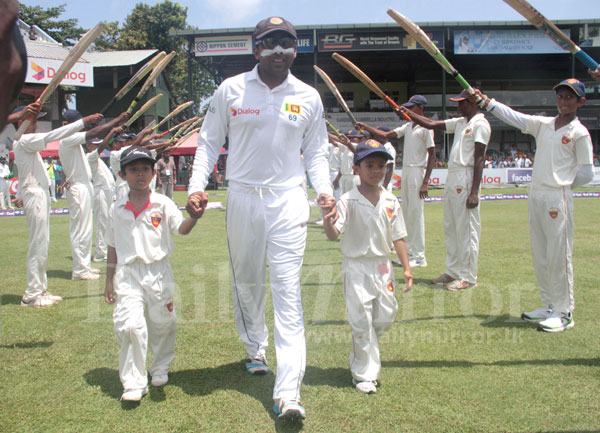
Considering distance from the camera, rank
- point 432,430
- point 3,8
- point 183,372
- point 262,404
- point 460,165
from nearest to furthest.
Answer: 1. point 3,8
2. point 432,430
3. point 262,404
4. point 183,372
5. point 460,165

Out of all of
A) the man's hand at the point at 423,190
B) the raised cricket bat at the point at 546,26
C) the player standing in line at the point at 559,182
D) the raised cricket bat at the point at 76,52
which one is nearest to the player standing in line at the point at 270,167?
the raised cricket bat at the point at 546,26

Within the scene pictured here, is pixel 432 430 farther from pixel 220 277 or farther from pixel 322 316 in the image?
pixel 220 277

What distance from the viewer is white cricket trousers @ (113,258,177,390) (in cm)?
357

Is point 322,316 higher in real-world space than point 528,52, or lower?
lower

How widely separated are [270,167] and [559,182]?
3.10 metres

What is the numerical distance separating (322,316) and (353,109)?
1413 inches

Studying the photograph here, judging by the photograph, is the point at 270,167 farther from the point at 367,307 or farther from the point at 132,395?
the point at 132,395

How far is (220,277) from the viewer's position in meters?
7.32

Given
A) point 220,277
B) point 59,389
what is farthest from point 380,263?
point 220,277

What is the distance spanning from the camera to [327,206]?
359 centimetres

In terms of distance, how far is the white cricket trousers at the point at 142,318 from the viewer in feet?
11.7

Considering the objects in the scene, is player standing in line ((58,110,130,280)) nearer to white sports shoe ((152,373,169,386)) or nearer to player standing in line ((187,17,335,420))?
white sports shoe ((152,373,169,386))

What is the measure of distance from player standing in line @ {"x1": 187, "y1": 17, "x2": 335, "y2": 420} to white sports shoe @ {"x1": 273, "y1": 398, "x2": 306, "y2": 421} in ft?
1.17

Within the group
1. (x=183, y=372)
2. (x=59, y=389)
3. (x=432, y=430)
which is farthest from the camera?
(x=183, y=372)
